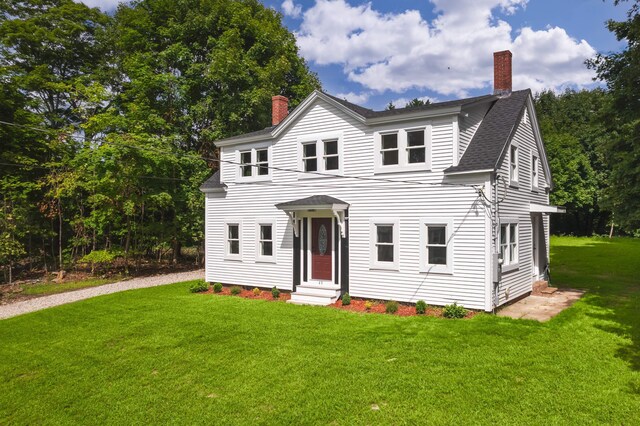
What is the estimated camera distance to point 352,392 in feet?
21.9

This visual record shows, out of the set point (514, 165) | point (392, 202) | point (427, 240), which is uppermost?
point (514, 165)

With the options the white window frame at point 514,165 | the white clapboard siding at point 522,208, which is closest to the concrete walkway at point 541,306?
the white clapboard siding at point 522,208

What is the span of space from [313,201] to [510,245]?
22.5 feet

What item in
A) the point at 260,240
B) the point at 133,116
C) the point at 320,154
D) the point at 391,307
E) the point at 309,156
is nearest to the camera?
the point at 391,307

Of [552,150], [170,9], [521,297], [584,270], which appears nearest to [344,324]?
[521,297]

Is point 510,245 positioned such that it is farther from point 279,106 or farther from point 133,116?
point 133,116

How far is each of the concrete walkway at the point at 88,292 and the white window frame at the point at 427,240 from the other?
42.2 feet

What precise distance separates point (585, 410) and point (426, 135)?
8.58 metres

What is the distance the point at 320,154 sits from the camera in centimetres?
1472

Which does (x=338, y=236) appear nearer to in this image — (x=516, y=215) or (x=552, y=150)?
(x=516, y=215)

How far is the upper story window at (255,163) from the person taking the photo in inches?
640

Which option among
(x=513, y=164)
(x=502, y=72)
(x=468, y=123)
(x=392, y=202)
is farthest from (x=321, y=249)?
(x=502, y=72)

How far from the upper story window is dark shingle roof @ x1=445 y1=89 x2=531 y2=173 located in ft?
24.5

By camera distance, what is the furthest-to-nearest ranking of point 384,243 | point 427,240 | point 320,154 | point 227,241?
point 227,241, point 320,154, point 384,243, point 427,240
